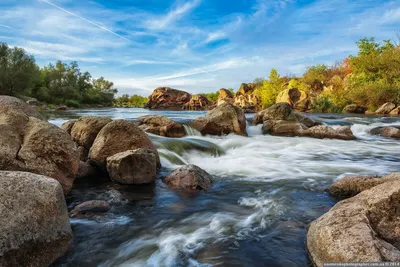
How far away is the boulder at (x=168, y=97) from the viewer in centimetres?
8144

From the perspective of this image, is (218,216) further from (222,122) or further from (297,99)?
(297,99)

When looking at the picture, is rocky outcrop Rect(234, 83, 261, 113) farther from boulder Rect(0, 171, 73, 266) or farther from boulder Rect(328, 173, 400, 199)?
boulder Rect(0, 171, 73, 266)

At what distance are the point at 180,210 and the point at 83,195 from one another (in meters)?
2.31

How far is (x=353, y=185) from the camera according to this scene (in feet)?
18.5

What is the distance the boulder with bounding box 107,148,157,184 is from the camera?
21.8ft

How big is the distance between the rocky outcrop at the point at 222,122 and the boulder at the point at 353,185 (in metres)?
8.83

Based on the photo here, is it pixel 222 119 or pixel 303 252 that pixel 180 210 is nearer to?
pixel 303 252

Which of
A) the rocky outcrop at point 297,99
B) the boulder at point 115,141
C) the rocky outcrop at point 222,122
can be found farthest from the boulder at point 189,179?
the rocky outcrop at point 297,99

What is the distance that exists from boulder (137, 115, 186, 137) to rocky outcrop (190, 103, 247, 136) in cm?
139

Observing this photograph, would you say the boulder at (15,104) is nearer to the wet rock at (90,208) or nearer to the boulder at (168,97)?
the wet rock at (90,208)

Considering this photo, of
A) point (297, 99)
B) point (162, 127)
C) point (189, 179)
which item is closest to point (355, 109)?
point (297, 99)

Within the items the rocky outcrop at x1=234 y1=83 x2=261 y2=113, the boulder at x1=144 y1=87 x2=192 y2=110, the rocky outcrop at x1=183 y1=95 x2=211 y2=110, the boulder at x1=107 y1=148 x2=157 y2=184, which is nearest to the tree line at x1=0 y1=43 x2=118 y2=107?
the boulder at x1=144 y1=87 x2=192 y2=110

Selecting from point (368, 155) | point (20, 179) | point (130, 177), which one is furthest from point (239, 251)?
point (368, 155)

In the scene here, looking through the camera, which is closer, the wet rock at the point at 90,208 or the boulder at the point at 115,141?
the wet rock at the point at 90,208
